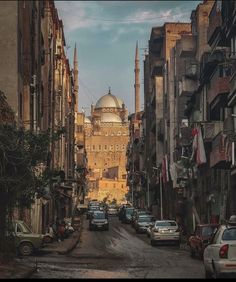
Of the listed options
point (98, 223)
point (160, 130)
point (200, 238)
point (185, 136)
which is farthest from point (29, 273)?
point (160, 130)

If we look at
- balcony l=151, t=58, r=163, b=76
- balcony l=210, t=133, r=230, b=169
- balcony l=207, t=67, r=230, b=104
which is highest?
balcony l=151, t=58, r=163, b=76

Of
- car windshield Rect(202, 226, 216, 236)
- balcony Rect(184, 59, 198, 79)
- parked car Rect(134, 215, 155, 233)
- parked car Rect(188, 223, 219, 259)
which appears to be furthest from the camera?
parked car Rect(134, 215, 155, 233)

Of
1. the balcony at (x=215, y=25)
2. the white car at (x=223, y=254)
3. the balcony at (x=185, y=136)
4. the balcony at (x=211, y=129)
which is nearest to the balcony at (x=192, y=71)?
the balcony at (x=185, y=136)

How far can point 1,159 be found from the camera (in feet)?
80.6

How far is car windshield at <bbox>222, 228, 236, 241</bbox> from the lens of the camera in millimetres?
19811

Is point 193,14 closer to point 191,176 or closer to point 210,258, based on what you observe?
point 191,176

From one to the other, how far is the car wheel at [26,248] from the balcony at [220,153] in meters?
11.8

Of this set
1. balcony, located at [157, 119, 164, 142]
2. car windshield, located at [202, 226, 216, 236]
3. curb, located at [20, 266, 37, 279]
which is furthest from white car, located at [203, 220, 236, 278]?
balcony, located at [157, 119, 164, 142]

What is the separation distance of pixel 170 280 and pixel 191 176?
133ft

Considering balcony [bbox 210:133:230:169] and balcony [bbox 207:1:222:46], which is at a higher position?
balcony [bbox 207:1:222:46]

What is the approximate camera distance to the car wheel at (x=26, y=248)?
34.5 meters

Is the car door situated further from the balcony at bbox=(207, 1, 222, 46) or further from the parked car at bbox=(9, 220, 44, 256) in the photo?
the balcony at bbox=(207, 1, 222, 46)

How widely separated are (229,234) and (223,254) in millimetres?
1093

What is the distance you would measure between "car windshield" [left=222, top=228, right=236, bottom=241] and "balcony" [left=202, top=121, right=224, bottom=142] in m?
25.7
